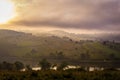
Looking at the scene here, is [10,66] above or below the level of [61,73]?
below

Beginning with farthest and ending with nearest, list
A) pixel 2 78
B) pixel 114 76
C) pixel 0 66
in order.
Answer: pixel 0 66
pixel 114 76
pixel 2 78

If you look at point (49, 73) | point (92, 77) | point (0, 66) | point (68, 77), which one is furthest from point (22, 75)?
point (0, 66)

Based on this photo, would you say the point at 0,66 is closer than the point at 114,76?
No

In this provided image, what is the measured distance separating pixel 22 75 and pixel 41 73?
250 cm

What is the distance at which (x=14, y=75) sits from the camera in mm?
31203

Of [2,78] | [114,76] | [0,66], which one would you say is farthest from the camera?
[0,66]

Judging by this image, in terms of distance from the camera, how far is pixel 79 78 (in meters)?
30.7

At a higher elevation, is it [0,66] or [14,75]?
[14,75]

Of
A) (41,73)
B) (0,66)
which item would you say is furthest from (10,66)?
(41,73)

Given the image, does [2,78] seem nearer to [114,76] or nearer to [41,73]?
[41,73]

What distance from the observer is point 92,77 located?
31078 mm

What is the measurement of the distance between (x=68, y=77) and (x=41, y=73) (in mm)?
3554

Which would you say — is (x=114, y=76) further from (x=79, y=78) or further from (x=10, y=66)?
(x=10, y=66)

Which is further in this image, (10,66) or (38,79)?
(10,66)
